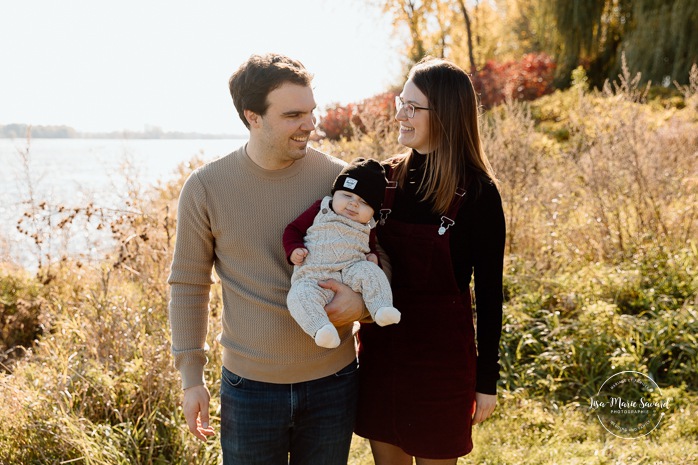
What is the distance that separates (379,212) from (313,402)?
73 centimetres

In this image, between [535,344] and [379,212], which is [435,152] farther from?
[535,344]

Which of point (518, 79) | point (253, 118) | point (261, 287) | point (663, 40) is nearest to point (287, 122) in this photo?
point (253, 118)

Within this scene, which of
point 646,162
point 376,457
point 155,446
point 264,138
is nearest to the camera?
point 264,138

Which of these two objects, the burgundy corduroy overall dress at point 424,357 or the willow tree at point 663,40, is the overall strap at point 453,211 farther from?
the willow tree at point 663,40

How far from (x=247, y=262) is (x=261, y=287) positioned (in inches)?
3.9

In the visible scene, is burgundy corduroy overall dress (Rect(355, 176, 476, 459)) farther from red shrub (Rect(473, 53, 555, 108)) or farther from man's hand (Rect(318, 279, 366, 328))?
red shrub (Rect(473, 53, 555, 108))

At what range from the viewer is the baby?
204cm

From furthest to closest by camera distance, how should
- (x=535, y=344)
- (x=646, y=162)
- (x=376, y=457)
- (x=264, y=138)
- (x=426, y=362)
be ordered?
(x=646, y=162) < (x=535, y=344) < (x=376, y=457) < (x=426, y=362) < (x=264, y=138)

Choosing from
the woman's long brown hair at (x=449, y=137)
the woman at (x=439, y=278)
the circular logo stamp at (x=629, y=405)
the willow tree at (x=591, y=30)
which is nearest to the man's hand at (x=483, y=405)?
the woman at (x=439, y=278)

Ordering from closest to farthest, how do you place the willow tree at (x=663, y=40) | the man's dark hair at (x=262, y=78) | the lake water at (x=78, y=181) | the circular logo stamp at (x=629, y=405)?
1. the man's dark hair at (x=262, y=78)
2. the circular logo stamp at (x=629, y=405)
3. the lake water at (x=78, y=181)
4. the willow tree at (x=663, y=40)

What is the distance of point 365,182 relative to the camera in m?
2.08

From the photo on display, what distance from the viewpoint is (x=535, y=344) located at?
15.3 ft

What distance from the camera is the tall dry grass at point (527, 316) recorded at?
11.5ft

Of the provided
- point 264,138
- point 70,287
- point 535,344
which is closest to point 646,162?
point 535,344
